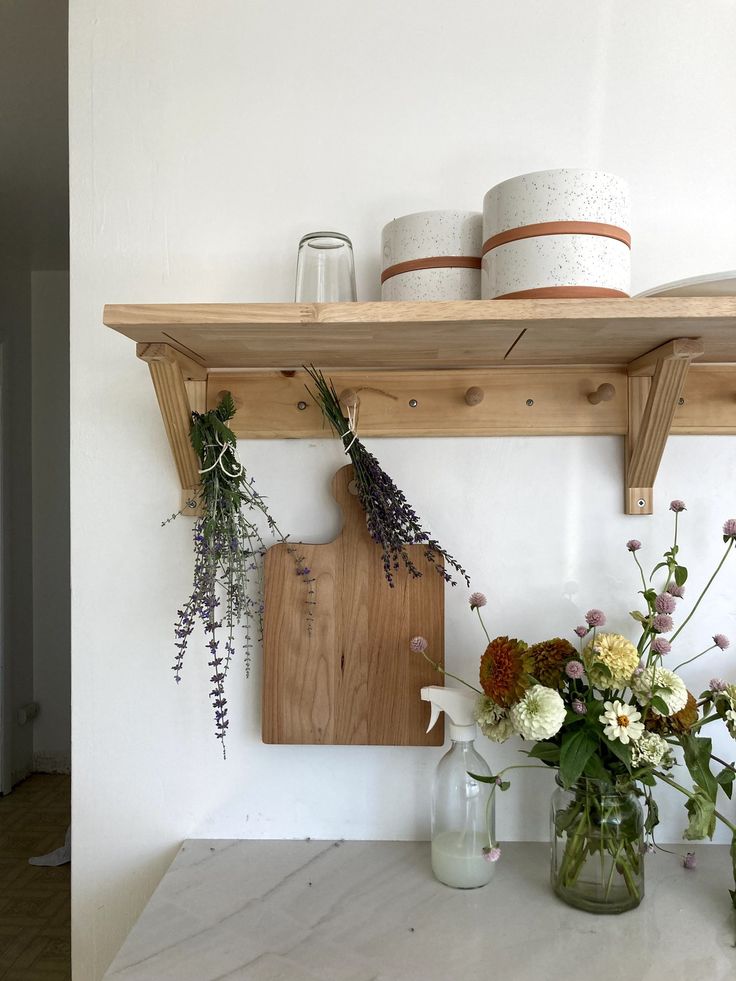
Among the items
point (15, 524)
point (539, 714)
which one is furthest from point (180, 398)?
point (15, 524)

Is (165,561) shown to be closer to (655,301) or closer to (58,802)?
(655,301)

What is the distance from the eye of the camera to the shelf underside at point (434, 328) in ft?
2.98

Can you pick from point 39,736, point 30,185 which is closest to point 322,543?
point 30,185

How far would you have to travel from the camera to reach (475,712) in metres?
1.05

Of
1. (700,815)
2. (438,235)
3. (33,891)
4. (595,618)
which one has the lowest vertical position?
(33,891)

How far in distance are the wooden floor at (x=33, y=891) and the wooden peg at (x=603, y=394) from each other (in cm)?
221

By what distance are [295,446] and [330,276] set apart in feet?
0.88

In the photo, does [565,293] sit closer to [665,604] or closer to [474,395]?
[474,395]

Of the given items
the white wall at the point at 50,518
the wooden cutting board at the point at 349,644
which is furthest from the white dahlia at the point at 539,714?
the white wall at the point at 50,518

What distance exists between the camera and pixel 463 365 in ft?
3.87

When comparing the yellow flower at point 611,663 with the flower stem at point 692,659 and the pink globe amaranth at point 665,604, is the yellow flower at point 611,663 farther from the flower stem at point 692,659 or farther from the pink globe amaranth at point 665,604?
the flower stem at point 692,659

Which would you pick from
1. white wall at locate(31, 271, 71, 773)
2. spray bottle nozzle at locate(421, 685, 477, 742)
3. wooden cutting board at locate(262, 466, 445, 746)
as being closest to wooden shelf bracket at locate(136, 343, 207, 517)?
wooden cutting board at locate(262, 466, 445, 746)

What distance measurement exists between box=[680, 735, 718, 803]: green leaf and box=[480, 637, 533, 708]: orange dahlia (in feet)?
0.74

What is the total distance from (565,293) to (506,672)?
19.0 inches
